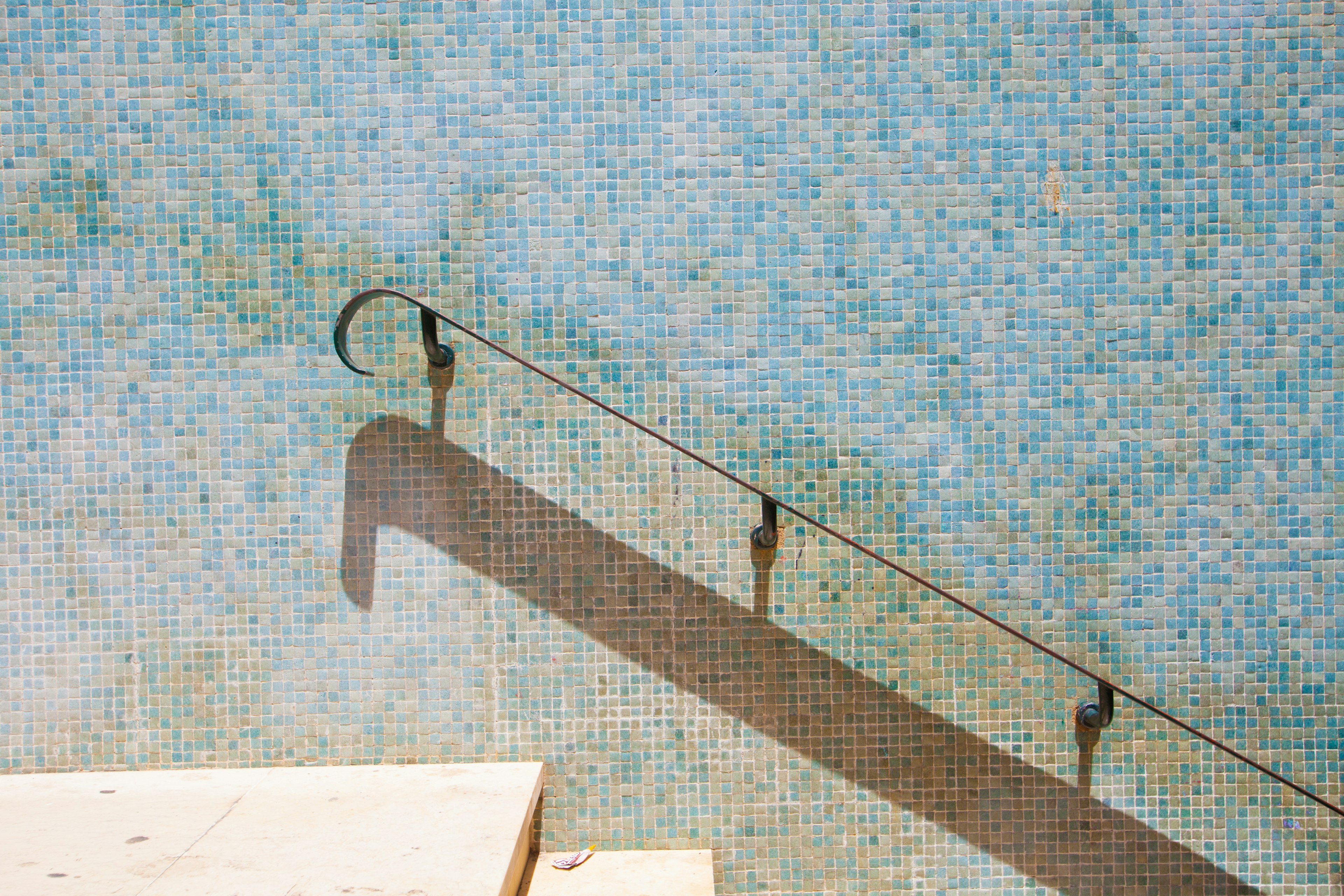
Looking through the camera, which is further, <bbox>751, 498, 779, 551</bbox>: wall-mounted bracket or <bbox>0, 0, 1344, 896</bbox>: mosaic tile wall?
<bbox>0, 0, 1344, 896</bbox>: mosaic tile wall

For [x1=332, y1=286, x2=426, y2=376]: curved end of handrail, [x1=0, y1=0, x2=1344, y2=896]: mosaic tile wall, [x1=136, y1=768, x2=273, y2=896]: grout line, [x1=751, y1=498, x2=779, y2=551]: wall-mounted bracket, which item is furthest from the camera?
[x1=0, y1=0, x2=1344, y2=896]: mosaic tile wall

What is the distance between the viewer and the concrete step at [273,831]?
6.29 ft

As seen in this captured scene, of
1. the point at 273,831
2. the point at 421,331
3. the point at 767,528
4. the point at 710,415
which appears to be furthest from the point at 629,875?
the point at 421,331

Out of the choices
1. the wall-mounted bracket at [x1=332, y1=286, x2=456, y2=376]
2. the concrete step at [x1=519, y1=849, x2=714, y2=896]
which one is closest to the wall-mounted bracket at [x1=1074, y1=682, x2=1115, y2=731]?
the concrete step at [x1=519, y1=849, x2=714, y2=896]

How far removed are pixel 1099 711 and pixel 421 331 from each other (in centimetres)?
239

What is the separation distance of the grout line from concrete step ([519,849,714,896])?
0.78 metres

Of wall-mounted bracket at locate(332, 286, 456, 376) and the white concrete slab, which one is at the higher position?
wall-mounted bracket at locate(332, 286, 456, 376)

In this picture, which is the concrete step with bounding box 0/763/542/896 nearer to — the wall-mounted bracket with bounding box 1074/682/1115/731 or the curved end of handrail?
the curved end of handrail

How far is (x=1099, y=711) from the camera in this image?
2.38 m

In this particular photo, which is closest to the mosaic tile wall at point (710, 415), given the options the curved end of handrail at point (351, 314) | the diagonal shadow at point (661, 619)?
the diagonal shadow at point (661, 619)

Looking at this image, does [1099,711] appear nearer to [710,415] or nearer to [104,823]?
[710,415]

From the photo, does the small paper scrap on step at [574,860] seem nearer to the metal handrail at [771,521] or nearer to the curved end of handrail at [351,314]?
the metal handrail at [771,521]

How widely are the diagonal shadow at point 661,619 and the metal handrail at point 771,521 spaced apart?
0.88ft

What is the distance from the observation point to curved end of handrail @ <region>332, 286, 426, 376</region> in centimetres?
214
